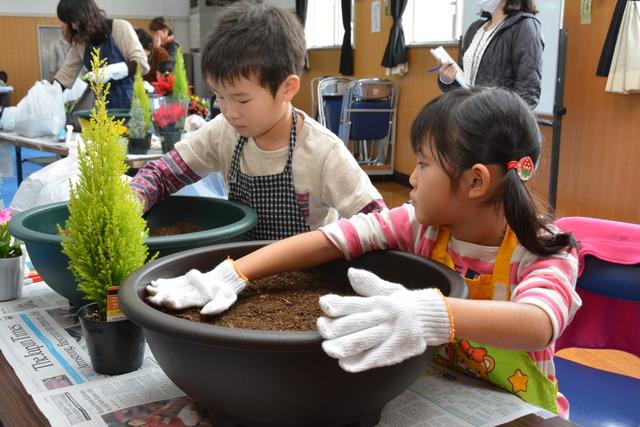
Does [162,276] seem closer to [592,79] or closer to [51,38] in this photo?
[592,79]

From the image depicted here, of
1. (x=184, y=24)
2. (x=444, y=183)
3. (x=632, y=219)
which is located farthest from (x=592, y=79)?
(x=184, y=24)

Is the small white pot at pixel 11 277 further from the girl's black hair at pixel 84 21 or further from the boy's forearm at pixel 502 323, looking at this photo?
the girl's black hair at pixel 84 21

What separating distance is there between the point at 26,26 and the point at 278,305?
11408 mm

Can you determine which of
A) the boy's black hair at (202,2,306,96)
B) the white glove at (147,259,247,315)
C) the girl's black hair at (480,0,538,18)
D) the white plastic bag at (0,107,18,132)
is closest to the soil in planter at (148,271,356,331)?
the white glove at (147,259,247,315)

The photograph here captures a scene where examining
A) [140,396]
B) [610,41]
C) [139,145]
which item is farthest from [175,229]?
[610,41]

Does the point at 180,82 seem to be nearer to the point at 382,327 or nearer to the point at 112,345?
the point at 112,345

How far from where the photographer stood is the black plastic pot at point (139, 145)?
9.45 ft

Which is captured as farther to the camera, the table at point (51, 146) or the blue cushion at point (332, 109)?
the blue cushion at point (332, 109)

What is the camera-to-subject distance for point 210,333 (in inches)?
23.4

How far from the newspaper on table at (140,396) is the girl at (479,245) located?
0.06 metres

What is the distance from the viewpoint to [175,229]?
4.47 feet

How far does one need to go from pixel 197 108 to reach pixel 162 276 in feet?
8.62

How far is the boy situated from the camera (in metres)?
1.33

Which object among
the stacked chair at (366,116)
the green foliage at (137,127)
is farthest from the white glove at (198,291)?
the stacked chair at (366,116)
